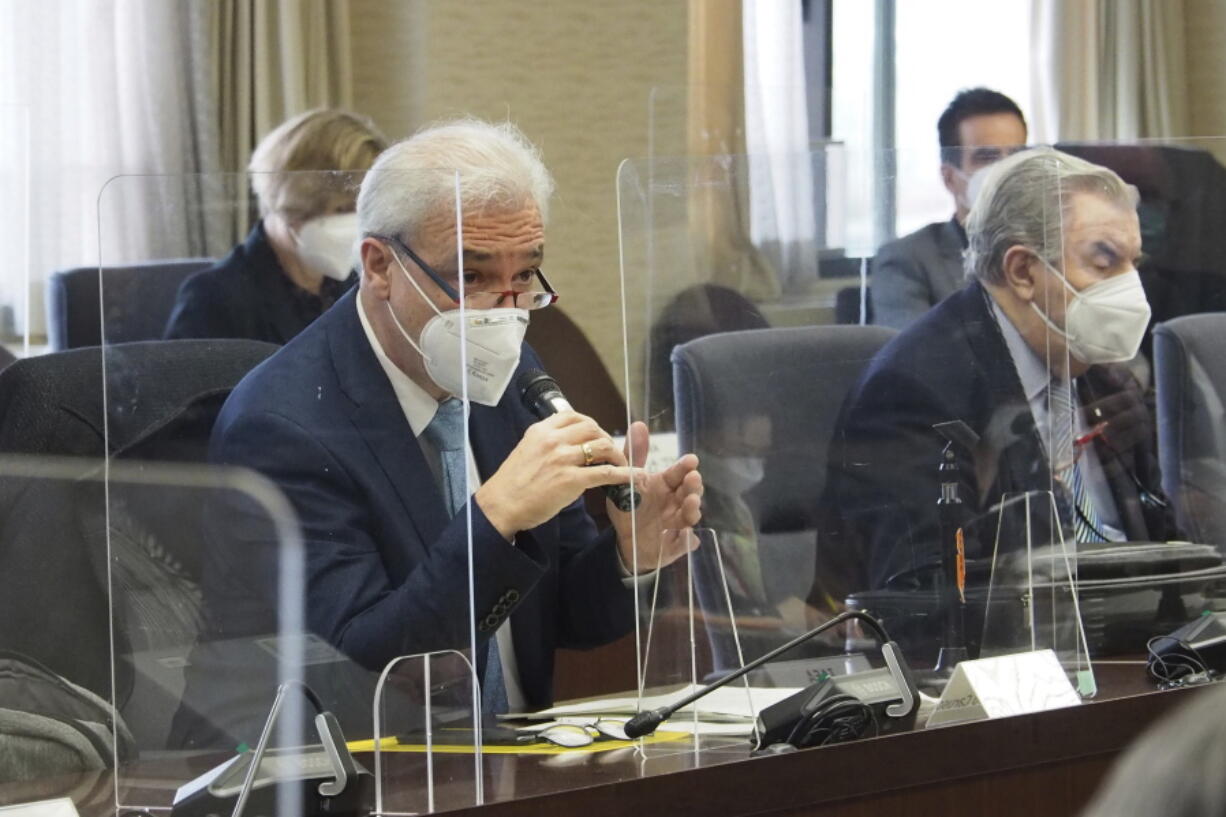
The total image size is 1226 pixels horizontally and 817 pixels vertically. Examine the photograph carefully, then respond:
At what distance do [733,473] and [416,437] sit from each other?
1.44 feet

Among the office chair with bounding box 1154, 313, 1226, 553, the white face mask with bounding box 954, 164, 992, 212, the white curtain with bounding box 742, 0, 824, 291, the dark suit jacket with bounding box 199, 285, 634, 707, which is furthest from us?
the white curtain with bounding box 742, 0, 824, 291

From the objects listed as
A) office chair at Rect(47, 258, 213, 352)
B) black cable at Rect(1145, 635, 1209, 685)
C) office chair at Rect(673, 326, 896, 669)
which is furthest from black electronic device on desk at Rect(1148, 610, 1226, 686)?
office chair at Rect(47, 258, 213, 352)

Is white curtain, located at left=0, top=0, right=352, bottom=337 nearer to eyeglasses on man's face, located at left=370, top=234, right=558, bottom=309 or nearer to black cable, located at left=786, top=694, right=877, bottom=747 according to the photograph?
eyeglasses on man's face, located at left=370, top=234, right=558, bottom=309

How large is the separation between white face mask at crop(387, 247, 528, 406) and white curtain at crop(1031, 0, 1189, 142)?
15.8 feet

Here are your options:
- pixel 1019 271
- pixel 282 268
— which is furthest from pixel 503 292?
pixel 1019 271

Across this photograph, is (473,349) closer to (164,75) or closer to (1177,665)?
(1177,665)

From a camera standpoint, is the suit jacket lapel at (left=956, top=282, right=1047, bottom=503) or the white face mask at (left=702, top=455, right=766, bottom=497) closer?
the white face mask at (left=702, top=455, right=766, bottom=497)

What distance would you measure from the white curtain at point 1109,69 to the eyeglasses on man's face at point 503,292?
467cm

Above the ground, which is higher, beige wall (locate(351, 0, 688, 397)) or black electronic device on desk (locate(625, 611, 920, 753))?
beige wall (locate(351, 0, 688, 397))

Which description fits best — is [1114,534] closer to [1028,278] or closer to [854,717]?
[1028,278]

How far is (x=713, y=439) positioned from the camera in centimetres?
189

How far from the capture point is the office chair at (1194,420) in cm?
232

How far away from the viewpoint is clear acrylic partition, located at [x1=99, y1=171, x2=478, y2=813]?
149cm

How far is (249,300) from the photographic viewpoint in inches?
60.4
